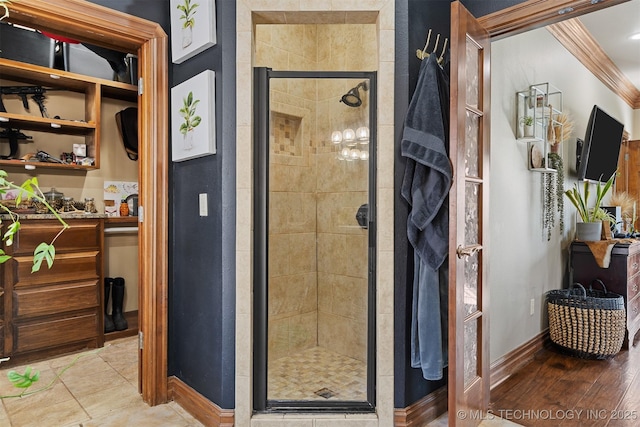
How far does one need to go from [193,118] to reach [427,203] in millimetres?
1285

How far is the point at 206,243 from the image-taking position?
218 centimetres

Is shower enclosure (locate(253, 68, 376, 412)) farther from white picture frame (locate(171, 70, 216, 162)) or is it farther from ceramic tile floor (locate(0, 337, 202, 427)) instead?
ceramic tile floor (locate(0, 337, 202, 427))

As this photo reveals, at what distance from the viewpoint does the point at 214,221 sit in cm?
212

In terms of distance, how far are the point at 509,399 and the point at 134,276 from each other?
3.25 m

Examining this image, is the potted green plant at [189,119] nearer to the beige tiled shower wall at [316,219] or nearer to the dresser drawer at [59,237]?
the beige tiled shower wall at [316,219]

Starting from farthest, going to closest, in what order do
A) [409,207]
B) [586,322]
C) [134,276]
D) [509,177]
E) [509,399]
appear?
[134,276]
[586,322]
[509,177]
[509,399]
[409,207]

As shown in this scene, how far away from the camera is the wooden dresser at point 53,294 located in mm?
2908

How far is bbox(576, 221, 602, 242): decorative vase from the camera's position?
353 cm

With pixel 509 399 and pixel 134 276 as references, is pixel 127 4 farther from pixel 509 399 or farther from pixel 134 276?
pixel 509 399

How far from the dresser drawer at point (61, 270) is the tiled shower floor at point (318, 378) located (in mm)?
1887

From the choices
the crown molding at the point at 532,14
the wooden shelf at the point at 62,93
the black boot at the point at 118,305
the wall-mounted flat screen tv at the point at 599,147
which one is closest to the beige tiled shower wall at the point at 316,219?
the crown molding at the point at 532,14

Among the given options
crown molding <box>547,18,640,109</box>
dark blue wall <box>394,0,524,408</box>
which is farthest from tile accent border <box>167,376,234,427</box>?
crown molding <box>547,18,640,109</box>

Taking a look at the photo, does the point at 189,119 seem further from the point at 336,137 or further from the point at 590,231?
the point at 590,231

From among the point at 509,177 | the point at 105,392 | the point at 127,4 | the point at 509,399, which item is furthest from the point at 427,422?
the point at 127,4
